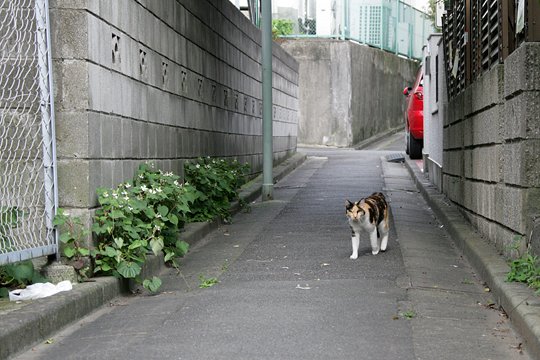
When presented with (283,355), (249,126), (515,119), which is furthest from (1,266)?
(249,126)

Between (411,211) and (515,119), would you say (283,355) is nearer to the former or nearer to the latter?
(515,119)

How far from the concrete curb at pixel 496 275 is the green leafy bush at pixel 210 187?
2.97 m

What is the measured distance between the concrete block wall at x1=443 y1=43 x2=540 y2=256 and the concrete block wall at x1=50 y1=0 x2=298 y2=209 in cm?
352

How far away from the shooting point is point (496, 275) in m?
7.43

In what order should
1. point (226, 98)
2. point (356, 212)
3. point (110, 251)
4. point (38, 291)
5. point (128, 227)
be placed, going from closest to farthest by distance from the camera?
1. point (38, 291)
2. point (110, 251)
3. point (128, 227)
4. point (356, 212)
5. point (226, 98)

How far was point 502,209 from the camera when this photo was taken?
8.33m

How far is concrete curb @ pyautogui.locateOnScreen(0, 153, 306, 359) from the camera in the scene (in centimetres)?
579

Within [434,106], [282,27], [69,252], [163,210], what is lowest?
[69,252]

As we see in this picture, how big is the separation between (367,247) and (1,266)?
4.50 m

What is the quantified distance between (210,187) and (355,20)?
21909 mm

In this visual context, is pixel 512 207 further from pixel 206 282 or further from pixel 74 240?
pixel 74 240

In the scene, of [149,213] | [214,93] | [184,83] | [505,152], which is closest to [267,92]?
[214,93]

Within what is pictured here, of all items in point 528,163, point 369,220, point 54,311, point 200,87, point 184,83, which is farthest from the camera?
point 200,87

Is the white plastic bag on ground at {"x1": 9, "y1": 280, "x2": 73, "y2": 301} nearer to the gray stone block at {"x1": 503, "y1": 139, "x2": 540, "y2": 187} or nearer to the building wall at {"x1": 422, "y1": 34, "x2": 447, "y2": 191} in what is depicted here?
the gray stone block at {"x1": 503, "y1": 139, "x2": 540, "y2": 187}
